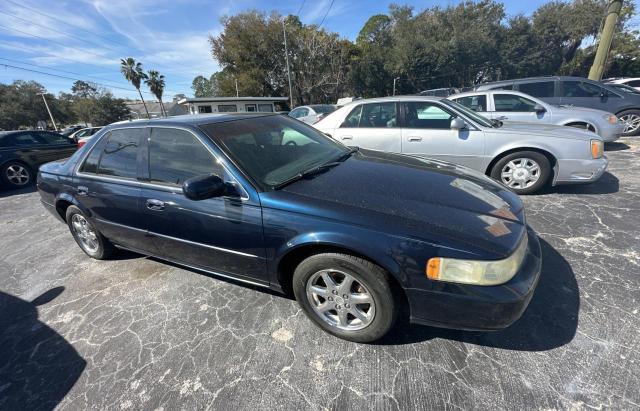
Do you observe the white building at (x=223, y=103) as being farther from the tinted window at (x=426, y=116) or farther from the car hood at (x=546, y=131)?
the car hood at (x=546, y=131)

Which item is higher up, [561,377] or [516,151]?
[516,151]

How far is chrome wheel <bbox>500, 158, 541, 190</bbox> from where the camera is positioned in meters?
4.02

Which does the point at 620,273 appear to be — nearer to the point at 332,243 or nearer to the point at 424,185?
the point at 424,185

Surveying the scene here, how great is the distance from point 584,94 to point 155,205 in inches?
388

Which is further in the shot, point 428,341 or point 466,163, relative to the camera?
point 466,163

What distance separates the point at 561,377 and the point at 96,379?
286 centimetres

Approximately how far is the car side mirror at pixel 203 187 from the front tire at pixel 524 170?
391 cm

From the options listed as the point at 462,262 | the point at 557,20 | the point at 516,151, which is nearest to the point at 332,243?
the point at 462,262

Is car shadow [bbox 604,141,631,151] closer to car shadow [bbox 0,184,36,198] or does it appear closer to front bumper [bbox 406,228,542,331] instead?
front bumper [bbox 406,228,542,331]

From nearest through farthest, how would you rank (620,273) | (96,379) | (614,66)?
(96,379) → (620,273) → (614,66)

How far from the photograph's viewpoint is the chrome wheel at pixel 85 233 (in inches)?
127

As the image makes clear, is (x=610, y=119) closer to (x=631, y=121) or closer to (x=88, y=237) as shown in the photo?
(x=631, y=121)

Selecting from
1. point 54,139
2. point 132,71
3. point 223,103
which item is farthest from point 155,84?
point 54,139

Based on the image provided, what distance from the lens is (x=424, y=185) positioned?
2.13 m
